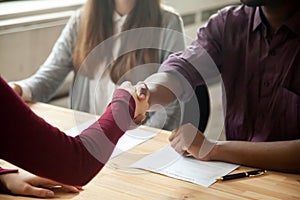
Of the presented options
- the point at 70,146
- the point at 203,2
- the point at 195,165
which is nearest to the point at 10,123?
the point at 70,146

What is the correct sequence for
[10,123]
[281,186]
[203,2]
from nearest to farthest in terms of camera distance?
1. [10,123]
2. [281,186]
3. [203,2]

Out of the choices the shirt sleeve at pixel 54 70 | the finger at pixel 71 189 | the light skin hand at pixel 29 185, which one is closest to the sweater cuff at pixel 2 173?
the light skin hand at pixel 29 185

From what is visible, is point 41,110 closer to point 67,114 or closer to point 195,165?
point 67,114

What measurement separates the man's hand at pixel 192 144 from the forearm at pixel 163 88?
14 centimetres

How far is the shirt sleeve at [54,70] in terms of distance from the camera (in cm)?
204

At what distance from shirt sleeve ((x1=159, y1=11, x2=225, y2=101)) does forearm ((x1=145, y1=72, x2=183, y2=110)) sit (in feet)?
0.08

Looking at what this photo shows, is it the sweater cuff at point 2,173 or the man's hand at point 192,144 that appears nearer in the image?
the sweater cuff at point 2,173

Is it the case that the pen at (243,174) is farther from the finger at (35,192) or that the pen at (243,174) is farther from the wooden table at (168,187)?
the finger at (35,192)

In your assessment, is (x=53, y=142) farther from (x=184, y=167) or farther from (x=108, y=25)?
(x=108, y=25)

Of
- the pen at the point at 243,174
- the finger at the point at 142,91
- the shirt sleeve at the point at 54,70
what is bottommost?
the pen at the point at 243,174

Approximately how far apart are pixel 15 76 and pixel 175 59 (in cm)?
116

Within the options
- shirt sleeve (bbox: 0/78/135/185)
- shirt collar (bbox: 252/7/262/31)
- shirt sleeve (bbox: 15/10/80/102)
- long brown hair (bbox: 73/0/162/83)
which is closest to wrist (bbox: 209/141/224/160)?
shirt sleeve (bbox: 0/78/135/185)

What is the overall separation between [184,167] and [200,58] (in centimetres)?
48

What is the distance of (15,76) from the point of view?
2580mm
